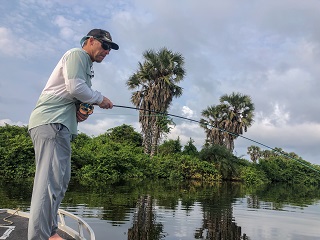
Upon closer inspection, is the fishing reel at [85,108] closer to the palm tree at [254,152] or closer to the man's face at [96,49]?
the man's face at [96,49]

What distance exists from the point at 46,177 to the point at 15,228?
1658 millimetres

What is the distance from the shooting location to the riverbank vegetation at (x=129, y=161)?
2048 centimetres

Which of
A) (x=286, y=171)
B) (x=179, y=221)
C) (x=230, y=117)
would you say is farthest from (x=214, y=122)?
(x=179, y=221)

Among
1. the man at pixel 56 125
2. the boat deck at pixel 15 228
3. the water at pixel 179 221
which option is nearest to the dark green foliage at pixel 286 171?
the water at pixel 179 221

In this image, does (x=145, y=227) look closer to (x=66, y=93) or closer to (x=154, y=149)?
(x=66, y=93)

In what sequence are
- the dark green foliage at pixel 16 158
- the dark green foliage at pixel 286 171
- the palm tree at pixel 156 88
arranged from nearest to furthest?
the dark green foliage at pixel 16 158, the palm tree at pixel 156 88, the dark green foliage at pixel 286 171

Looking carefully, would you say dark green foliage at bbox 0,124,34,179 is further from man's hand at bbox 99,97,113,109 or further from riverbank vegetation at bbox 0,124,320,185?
man's hand at bbox 99,97,113,109

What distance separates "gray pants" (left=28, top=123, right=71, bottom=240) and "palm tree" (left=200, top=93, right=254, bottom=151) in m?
35.4

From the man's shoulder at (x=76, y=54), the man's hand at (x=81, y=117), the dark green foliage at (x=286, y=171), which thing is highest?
the dark green foliage at (x=286, y=171)

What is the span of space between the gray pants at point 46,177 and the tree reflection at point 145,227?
3906 millimetres

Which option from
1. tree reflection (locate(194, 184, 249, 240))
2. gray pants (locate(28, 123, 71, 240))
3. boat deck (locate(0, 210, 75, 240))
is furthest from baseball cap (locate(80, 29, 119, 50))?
tree reflection (locate(194, 184, 249, 240))

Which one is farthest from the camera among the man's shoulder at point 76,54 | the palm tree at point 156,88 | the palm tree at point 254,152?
the palm tree at point 254,152

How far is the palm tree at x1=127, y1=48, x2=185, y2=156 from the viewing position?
96.9ft

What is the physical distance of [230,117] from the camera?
125ft
